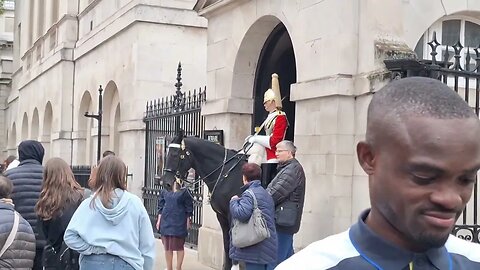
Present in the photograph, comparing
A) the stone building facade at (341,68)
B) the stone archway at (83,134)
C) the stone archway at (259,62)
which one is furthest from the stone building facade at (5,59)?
the stone building facade at (341,68)

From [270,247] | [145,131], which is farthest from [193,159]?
[145,131]

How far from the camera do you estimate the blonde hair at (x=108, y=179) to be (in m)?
5.30

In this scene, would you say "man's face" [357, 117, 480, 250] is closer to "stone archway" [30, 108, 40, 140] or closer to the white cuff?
the white cuff

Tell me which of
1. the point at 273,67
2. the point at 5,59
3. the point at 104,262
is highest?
the point at 5,59

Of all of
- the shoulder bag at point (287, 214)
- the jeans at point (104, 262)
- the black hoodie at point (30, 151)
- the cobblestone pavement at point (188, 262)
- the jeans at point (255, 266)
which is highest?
the black hoodie at point (30, 151)

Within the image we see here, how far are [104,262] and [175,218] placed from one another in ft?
16.7

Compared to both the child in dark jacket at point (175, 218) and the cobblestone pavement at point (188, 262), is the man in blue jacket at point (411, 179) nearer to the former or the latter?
the child in dark jacket at point (175, 218)

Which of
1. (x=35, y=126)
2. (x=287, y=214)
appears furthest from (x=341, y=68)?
(x=35, y=126)

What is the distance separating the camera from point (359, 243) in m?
1.70

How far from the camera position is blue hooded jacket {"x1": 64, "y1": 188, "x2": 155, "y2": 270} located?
5.26m

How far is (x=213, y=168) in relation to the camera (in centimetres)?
935

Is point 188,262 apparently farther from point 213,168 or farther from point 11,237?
point 11,237

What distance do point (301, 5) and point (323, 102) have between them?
156 cm

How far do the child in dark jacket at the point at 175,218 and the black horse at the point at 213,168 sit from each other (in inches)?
29.1
